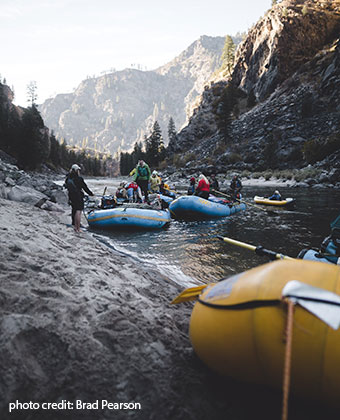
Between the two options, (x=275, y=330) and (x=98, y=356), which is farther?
(x=98, y=356)

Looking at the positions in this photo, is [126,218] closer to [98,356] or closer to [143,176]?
[143,176]

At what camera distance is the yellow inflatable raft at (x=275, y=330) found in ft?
4.76

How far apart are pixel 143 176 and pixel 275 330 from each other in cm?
1152

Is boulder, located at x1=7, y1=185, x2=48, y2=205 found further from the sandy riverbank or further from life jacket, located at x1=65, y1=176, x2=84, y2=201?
the sandy riverbank

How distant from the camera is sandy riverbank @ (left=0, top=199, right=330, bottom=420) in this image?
1775mm

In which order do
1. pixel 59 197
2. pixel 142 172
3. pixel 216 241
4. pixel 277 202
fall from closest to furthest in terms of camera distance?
pixel 216 241
pixel 142 172
pixel 277 202
pixel 59 197

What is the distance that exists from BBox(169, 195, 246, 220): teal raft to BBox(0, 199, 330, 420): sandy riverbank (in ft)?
27.0

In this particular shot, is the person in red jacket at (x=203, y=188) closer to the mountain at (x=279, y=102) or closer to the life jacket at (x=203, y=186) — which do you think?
the life jacket at (x=203, y=186)

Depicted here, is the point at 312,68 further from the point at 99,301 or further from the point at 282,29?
the point at 99,301

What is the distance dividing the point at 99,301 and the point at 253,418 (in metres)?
1.88

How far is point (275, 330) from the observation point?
1521 mm

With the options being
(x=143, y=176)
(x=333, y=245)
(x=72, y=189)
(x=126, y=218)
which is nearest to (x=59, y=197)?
(x=143, y=176)

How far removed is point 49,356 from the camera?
2037 mm

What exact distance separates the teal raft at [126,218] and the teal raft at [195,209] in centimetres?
191
